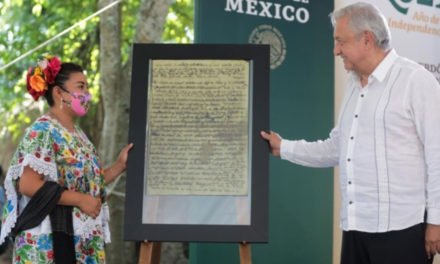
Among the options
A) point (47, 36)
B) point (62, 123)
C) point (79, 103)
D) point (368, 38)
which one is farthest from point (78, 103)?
point (47, 36)

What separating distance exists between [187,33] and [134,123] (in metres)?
5.69

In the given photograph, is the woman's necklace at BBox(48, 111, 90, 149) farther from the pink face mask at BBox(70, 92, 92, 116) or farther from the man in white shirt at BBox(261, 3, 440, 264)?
the man in white shirt at BBox(261, 3, 440, 264)

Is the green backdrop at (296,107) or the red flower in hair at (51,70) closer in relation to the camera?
the red flower in hair at (51,70)

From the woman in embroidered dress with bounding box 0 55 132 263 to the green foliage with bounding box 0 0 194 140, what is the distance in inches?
162

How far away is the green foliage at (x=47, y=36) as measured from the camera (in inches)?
303

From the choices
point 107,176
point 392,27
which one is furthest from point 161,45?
point 392,27

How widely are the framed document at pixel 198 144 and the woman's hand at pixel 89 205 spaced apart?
0.13m

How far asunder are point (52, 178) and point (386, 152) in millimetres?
1324

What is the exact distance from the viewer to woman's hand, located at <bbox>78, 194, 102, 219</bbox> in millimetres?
3135

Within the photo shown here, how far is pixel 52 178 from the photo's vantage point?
10.2 feet

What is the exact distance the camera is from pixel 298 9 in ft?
14.9

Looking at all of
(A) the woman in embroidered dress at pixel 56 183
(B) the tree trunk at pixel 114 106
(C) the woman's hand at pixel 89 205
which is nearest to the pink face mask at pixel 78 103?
(A) the woman in embroidered dress at pixel 56 183

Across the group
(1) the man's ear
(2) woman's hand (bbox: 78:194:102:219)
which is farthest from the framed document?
(1) the man's ear

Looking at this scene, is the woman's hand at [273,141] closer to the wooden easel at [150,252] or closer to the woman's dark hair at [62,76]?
the wooden easel at [150,252]
